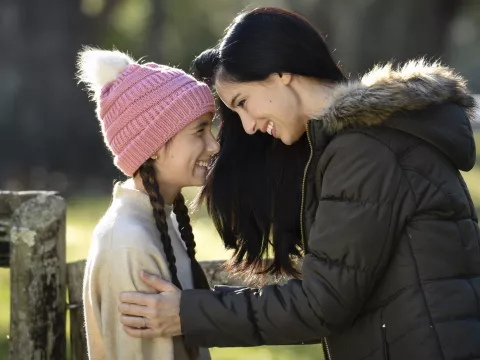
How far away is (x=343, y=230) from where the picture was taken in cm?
252

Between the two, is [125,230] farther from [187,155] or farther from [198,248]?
[198,248]

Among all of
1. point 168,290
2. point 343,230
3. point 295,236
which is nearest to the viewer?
point 343,230

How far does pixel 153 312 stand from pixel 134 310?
6 centimetres

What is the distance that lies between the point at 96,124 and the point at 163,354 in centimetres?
1032

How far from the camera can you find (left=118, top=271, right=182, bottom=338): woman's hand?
270 cm

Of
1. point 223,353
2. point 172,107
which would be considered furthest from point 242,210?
point 223,353

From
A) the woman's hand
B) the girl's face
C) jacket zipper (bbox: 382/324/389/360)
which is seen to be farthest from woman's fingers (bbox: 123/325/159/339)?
jacket zipper (bbox: 382/324/389/360)

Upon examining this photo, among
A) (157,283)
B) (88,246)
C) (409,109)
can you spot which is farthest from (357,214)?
(88,246)

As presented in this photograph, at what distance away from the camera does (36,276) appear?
3.45 m

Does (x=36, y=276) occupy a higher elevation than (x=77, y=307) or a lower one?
higher

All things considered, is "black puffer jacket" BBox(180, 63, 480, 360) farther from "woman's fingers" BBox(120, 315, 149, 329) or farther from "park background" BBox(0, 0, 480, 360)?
"park background" BBox(0, 0, 480, 360)

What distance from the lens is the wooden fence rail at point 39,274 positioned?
343 centimetres

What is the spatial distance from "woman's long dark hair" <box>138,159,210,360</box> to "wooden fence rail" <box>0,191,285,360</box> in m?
0.42

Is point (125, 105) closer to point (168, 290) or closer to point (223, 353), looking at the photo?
point (168, 290)
